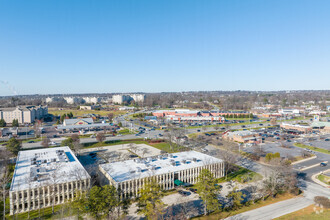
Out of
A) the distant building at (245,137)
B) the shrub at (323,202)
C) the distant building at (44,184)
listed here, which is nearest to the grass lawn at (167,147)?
the distant building at (245,137)

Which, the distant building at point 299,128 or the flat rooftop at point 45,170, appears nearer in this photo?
the flat rooftop at point 45,170

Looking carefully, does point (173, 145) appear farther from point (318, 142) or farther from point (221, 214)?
point (318, 142)

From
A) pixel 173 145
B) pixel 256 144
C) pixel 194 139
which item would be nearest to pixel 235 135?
pixel 256 144

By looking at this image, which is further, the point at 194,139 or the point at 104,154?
the point at 194,139

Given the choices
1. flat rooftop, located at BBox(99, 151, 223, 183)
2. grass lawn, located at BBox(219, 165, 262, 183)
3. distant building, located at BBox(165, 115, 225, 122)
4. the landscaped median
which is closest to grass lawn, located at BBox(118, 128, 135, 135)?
the landscaped median

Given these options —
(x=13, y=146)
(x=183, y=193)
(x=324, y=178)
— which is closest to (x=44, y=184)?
(x=183, y=193)

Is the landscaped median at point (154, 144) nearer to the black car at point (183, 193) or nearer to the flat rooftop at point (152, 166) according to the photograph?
the flat rooftop at point (152, 166)
